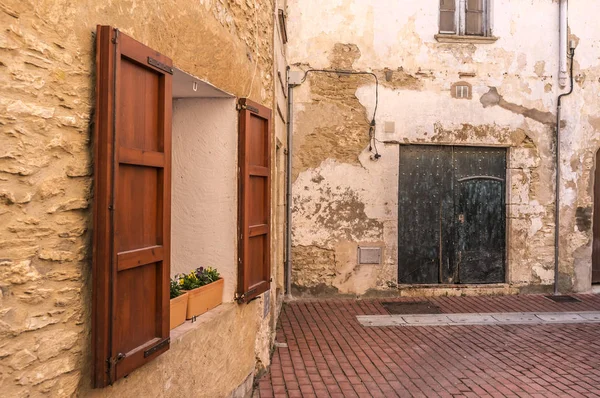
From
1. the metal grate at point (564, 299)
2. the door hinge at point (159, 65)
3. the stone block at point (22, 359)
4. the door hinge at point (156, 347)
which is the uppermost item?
the door hinge at point (159, 65)

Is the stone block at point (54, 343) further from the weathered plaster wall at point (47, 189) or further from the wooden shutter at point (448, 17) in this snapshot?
the wooden shutter at point (448, 17)

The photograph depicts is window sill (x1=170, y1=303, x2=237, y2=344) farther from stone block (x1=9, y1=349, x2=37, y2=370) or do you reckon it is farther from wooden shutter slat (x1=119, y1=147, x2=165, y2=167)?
stone block (x1=9, y1=349, x2=37, y2=370)

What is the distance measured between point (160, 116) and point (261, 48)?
8.11 ft

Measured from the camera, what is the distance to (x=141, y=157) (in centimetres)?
296

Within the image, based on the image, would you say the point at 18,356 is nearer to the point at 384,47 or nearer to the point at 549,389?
the point at 549,389

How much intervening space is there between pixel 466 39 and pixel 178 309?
7.43 metres

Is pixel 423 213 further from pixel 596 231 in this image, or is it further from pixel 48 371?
pixel 48 371

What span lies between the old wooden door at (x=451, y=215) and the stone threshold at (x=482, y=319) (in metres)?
1.41

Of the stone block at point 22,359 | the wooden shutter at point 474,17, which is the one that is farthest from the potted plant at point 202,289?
the wooden shutter at point 474,17

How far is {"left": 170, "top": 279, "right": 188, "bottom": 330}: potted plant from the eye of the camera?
3832mm

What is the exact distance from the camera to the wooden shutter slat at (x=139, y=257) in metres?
2.79

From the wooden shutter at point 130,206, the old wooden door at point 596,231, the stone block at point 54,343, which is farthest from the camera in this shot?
the old wooden door at point 596,231

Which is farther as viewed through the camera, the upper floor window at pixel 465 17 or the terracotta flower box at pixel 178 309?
the upper floor window at pixel 465 17

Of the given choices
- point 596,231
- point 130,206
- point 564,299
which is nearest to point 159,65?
point 130,206
